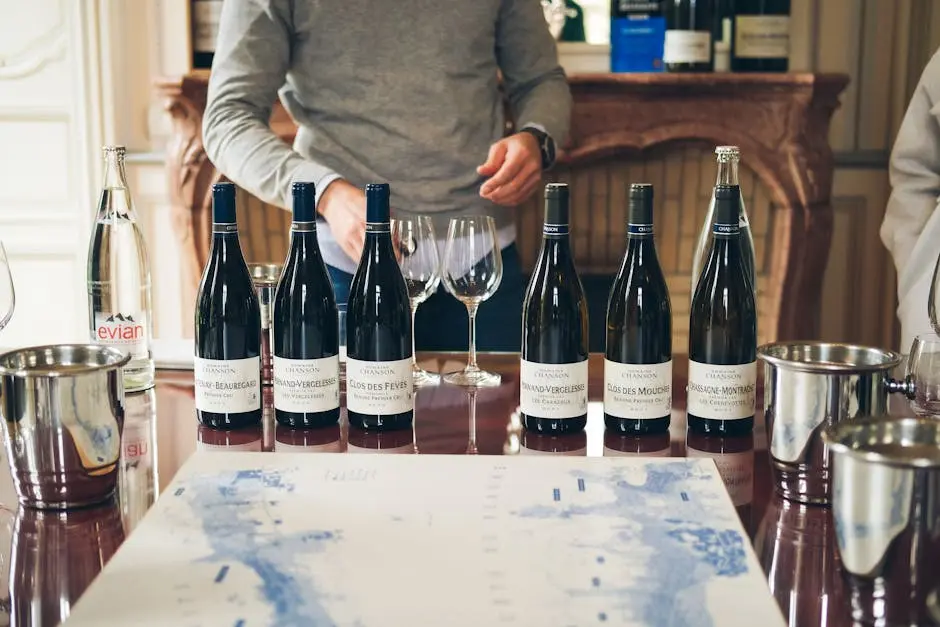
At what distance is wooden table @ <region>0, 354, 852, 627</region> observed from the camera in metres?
0.64

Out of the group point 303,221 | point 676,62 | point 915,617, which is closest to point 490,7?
point 676,62

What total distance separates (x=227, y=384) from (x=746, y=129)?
1.81 metres

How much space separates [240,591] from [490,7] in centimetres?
140

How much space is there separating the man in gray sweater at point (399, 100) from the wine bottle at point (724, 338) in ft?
2.20

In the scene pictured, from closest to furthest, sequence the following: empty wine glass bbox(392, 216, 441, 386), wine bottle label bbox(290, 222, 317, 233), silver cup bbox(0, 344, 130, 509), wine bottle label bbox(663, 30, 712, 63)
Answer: silver cup bbox(0, 344, 130, 509) → wine bottle label bbox(290, 222, 317, 233) → empty wine glass bbox(392, 216, 441, 386) → wine bottle label bbox(663, 30, 712, 63)

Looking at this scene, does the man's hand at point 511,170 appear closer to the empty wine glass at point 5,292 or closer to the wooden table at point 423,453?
the wooden table at point 423,453

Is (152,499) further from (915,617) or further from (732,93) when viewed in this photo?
(732,93)

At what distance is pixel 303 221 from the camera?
1.01 meters

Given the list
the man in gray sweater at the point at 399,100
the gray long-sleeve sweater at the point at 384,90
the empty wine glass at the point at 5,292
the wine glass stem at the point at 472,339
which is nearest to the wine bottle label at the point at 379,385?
the wine glass stem at the point at 472,339

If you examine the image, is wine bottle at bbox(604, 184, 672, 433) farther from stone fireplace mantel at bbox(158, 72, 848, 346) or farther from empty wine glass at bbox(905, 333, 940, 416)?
stone fireplace mantel at bbox(158, 72, 848, 346)

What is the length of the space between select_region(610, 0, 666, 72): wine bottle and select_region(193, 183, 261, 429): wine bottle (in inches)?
69.0

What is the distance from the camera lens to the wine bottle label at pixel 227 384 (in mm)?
971

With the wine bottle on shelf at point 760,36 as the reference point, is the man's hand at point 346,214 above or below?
below

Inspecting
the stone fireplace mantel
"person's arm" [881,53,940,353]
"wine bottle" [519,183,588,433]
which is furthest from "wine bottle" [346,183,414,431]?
the stone fireplace mantel
